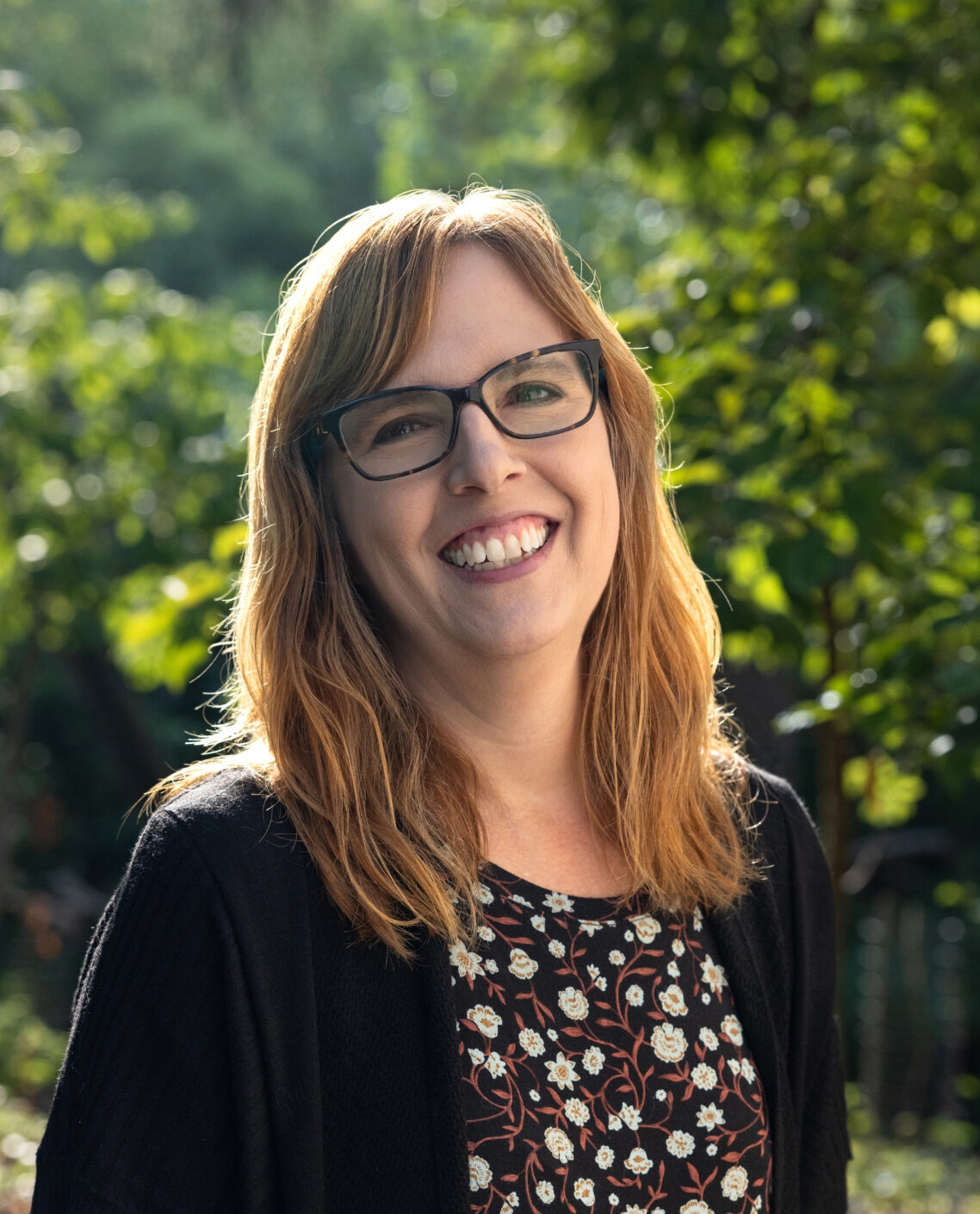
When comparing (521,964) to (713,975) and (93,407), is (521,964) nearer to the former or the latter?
(713,975)

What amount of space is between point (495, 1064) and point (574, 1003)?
139 millimetres

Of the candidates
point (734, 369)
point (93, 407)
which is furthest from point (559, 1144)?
point (93, 407)

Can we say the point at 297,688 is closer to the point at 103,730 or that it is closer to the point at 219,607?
the point at 219,607

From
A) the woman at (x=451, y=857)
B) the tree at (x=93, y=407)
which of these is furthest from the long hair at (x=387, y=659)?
the tree at (x=93, y=407)

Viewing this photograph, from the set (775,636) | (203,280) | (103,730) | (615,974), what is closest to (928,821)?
(103,730)

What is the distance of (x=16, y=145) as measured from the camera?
446 centimetres

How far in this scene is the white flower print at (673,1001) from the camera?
164 cm

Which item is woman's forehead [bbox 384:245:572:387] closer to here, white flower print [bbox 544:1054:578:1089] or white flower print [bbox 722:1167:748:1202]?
white flower print [bbox 544:1054:578:1089]

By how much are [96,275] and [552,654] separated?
58.2 ft

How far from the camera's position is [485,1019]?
150cm

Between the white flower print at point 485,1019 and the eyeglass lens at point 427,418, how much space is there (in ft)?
2.19

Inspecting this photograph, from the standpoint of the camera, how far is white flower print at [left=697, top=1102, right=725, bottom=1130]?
1588 mm

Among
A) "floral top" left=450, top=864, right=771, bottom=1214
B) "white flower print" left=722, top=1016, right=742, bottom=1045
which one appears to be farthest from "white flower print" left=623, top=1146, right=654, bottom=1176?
"white flower print" left=722, top=1016, right=742, bottom=1045

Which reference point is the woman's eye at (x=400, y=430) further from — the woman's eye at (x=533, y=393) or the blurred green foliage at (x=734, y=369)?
the blurred green foliage at (x=734, y=369)
